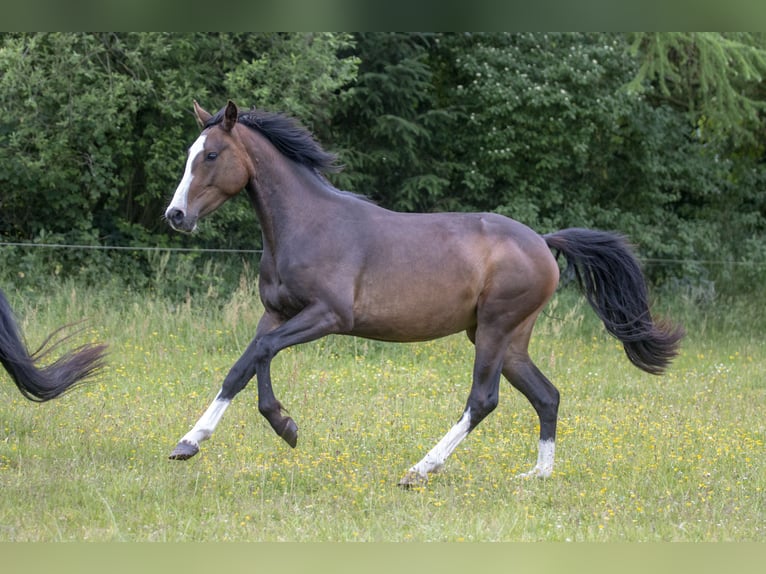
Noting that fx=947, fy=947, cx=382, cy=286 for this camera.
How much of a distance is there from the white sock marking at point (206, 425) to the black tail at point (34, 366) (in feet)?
2.68

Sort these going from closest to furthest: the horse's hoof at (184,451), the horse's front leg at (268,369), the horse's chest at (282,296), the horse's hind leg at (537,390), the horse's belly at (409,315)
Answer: the horse's hoof at (184,451) < the horse's front leg at (268,369) < the horse's chest at (282,296) < the horse's belly at (409,315) < the horse's hind leg at (537,390)

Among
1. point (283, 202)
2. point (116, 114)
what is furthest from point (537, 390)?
point (116, 114)

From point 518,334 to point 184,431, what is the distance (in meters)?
2.57

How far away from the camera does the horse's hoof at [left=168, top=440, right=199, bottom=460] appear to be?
539 cm

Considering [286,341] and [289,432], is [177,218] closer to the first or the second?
[286,341]

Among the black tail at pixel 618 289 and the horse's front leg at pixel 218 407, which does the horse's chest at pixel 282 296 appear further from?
the black tail at pixel 618 289

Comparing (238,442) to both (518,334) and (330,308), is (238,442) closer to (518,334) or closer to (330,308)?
(330,308)

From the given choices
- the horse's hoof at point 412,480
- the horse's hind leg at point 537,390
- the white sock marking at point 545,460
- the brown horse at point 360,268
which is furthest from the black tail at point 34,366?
the white sock marking at point 545,460

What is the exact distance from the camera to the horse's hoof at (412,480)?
5641 millimetres

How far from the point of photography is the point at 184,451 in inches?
213

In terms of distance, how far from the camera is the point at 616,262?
6.67m

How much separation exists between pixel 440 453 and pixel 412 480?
0.80 feet

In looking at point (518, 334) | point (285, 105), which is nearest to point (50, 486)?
point (518, 334)

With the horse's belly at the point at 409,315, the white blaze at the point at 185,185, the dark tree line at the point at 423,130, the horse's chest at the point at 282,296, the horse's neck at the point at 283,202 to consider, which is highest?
the white blaze at the point at 185,185
